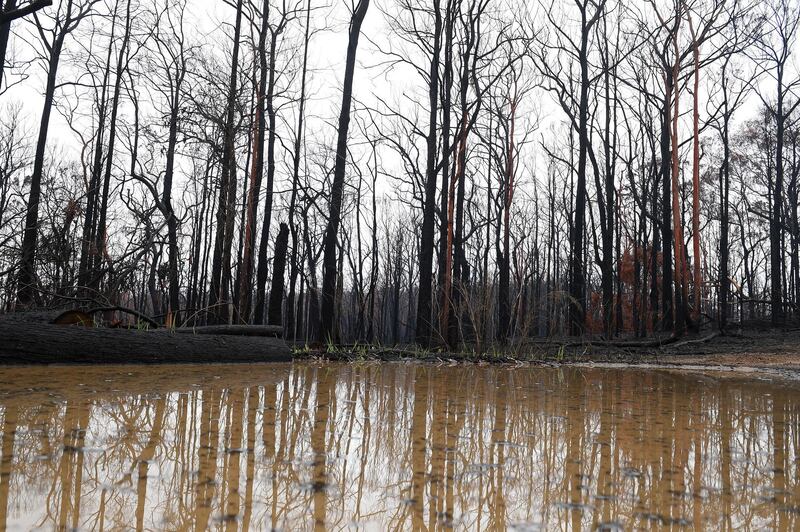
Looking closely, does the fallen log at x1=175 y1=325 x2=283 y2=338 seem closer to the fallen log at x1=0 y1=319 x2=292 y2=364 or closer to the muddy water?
the fallen log at x1=0 y1=319 x2=292 y2=364

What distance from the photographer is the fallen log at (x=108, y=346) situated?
521cm

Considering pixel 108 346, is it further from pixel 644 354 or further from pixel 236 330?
pixel 644 354

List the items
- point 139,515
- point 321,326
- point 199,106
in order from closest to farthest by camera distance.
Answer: point 139,515, point 321,326, point 199,106

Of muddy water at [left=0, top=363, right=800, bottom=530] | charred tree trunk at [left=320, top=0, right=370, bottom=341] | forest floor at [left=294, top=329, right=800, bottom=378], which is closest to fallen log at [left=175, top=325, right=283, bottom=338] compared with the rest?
forest floor at [left=294, top=329, right=800, bottom=378]

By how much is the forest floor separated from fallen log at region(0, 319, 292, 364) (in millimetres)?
1993

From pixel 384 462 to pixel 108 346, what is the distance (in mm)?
4926

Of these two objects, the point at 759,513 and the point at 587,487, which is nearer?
the point at 759,513

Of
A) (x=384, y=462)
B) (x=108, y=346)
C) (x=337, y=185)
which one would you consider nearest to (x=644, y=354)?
(x=337, y=185)

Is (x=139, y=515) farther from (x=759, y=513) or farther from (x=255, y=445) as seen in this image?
(x=759, y=513)

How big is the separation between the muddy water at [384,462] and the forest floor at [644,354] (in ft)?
15.9

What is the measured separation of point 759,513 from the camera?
4.70 feet

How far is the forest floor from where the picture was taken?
320 inches

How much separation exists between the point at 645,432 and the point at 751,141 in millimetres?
26072

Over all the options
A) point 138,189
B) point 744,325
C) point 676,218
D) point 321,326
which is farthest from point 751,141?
point 138,189
